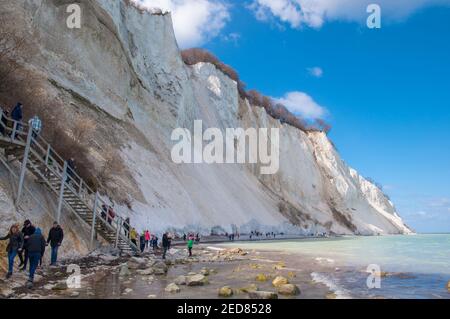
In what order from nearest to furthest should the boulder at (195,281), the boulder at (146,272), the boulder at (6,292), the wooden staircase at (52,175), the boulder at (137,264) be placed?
the boulder at (6,292)
the boulder at (195,281)
the boulder at (146,272)
the wooden staircase at (52,175)
the boulder at (137,264)

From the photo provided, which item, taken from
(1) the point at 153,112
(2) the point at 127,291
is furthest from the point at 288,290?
(1) the point at 153,112

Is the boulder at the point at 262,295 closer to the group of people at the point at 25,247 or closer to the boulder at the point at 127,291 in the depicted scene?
the boulder at the point at 127,291

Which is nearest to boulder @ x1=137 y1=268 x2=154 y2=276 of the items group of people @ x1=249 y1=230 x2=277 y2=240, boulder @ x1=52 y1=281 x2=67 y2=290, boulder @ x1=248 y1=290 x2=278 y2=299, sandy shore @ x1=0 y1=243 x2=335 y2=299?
sandy shore @ x1=0 y1=243 x2=335 y2=299

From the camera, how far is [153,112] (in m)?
38.8

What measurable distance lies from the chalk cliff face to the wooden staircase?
6.06 metres

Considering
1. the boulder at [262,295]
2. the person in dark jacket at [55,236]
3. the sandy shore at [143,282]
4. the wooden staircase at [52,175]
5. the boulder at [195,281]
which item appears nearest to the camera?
the boulder at [262,295]

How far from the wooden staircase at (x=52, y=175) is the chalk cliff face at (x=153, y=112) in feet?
19.9

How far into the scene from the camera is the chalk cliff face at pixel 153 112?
2731cm

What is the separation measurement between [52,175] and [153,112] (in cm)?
2440

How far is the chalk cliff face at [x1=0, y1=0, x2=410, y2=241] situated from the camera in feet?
89.6

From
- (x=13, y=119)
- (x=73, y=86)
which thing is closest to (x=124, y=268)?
(x=13, y=119)

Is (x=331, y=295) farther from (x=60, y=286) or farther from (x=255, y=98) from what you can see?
(x=255, y=98)

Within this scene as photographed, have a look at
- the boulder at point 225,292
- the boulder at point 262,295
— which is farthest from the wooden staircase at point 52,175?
the boulder at point 262,295
